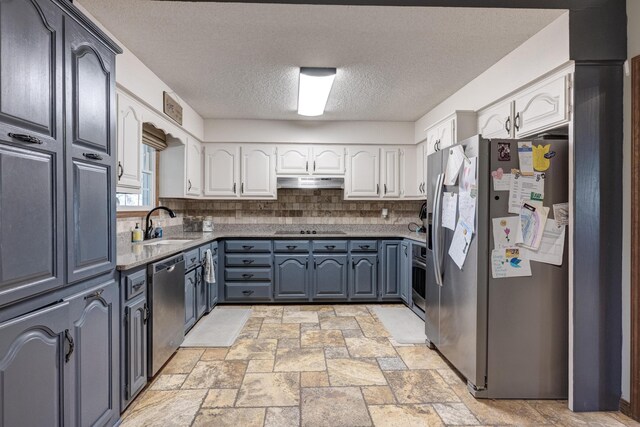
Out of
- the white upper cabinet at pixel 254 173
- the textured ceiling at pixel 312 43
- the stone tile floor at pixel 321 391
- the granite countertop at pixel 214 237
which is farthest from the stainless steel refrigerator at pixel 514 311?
the white upper cabinet at pixel 254 173

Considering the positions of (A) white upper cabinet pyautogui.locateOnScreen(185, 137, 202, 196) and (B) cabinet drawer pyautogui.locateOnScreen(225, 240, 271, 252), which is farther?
(B) cabinet drawer pyautogui.locateOnScreen(225, 240, 271, 252)

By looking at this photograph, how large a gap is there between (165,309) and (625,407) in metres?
2.98

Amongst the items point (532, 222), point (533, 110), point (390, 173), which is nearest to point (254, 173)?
point (390, 173)

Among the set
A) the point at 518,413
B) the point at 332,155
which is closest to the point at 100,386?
the point at 518,413

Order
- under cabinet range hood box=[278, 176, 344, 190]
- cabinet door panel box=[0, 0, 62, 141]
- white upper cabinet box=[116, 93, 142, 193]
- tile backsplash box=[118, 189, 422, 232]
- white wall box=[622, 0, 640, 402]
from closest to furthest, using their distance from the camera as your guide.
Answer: cabinet door panel box=[0, 0, 62, 141] → white wall box=[622, 0, 640, 402] → white upper cabinet box=[116, 93, 142, 193] → under cabinet range hood box=[278, 176, 344, 190] → tile backsplash box=[118, 189, 422, 232]

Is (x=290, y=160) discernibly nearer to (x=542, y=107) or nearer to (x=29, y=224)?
(x=542, y=107)

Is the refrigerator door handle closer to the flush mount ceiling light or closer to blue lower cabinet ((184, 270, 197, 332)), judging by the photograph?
the flush mount ceiling light

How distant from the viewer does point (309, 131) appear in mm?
4465

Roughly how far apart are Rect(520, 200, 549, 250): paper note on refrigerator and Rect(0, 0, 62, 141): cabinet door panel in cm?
245

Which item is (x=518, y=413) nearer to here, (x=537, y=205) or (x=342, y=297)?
(x=537, y=205)

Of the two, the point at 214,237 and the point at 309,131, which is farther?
the point at 309,131

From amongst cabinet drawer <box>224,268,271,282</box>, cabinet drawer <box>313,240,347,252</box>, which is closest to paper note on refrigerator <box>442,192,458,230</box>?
cabinet drawer <box>313,240,347,252</box>

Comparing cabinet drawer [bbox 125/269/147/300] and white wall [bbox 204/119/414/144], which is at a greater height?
white wall [bbox 204/119/414/144]

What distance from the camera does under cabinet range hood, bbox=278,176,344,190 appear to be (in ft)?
14.4
